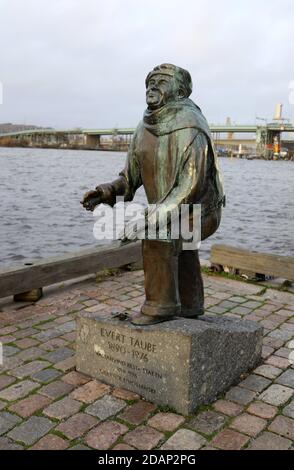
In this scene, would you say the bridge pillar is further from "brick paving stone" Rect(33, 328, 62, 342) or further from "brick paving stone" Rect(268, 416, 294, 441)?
"brick paving stone" Rect(268, 416, 294, 441)

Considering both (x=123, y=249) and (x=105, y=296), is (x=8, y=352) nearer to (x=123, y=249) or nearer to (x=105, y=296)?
(x=105, y=296)

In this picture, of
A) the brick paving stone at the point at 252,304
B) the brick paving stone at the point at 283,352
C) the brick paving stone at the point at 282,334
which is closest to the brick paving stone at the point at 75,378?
the brick paving stone at the point at 283,352

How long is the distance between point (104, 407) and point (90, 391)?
11.9 inches

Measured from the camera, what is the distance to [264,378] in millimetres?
4352

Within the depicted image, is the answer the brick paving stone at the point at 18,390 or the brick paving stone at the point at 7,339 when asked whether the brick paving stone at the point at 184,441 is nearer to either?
the brick paving stone at the point at 18,390

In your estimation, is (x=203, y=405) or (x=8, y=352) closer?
(x=203, y=405)

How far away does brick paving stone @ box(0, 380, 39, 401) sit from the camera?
391 cm

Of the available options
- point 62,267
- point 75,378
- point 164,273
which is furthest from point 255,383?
point 62,267

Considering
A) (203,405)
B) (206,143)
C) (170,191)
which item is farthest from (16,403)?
(206,143)

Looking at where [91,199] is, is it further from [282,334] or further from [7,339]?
[282,334]

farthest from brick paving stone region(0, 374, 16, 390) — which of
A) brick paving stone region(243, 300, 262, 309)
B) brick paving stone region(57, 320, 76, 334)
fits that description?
brick paving stone region(243, 300, 262, 309)
